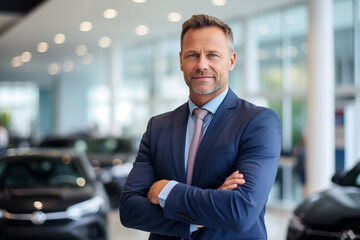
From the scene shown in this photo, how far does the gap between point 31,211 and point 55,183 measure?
775mm

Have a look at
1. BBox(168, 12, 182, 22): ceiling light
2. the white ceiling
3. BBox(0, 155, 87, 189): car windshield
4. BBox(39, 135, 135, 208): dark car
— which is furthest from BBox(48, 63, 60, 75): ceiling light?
BBox(0, 155, 87, 189): car windshield

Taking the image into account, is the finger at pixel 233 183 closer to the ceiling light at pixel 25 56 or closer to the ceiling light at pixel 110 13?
the ceiling light at pixel 110 13

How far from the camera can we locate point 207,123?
1905 millimetres

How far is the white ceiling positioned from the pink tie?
330 centimetres

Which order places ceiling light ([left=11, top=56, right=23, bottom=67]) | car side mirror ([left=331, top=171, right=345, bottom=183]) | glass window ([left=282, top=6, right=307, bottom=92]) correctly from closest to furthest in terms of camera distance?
1. car side mirror ([left=331, top=171, right=345, bottom=183])
2. glass window ([left=282, top=6, right=307, bottom=92])
3. ceiling light ([left=11, top=56, right=23, bottom=67])

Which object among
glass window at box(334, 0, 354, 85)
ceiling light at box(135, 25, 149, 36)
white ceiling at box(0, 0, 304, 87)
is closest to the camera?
white ceiling at box(0, 0, 304, 87)

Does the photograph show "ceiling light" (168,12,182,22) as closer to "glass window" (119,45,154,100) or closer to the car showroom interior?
the car showroom interior

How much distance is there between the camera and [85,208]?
531 cm

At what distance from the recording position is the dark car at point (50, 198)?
197 inches

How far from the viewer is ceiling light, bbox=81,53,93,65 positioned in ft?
59.6

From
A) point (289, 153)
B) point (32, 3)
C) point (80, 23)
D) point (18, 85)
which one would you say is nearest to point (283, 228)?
point (289, 153)

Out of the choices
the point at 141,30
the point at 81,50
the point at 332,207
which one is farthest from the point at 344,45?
the point at 81,50

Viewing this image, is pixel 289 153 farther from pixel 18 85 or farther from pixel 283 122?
pixel 18 85

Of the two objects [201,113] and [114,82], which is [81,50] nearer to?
[114,82]
